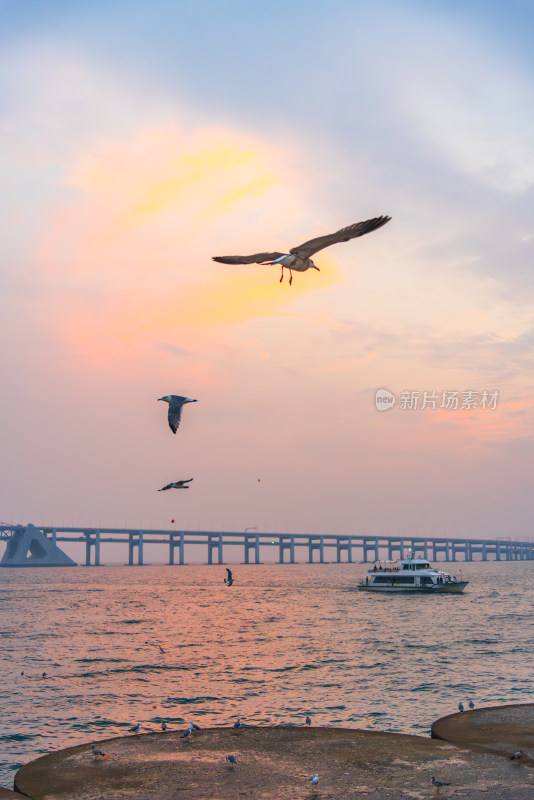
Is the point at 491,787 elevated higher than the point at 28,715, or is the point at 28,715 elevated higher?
the point at 491,787

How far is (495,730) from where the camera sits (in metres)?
18.6

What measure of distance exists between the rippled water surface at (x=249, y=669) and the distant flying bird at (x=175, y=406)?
11539 mm

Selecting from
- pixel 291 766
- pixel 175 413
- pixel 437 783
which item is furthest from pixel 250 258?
pixel 291 766

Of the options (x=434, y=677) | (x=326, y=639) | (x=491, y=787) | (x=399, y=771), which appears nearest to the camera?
(x=491, y=787)

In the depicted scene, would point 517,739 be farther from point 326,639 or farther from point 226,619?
point 226,619

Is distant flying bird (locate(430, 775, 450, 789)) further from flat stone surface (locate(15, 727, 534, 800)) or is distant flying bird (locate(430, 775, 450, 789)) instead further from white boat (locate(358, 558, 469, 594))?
white boat (locate(358, 558, 469, 594))

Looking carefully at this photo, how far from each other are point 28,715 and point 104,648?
65.8 ft

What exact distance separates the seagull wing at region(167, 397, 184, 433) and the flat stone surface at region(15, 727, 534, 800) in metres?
6.45

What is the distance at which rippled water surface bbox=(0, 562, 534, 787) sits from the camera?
26.8 meters

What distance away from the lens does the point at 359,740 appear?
1772cm

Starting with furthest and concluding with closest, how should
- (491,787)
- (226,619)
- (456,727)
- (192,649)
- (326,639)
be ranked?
(226,619), (326,639), (192,649), (456,727), (491,787)

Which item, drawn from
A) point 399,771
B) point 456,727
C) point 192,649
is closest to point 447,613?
point 192,649

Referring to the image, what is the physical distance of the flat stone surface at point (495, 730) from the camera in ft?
55.4

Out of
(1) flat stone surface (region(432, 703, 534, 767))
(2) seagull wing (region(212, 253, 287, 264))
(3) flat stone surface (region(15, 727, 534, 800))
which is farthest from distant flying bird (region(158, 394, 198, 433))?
(1) flat stone surface (region(432, 703, 534, 767))
